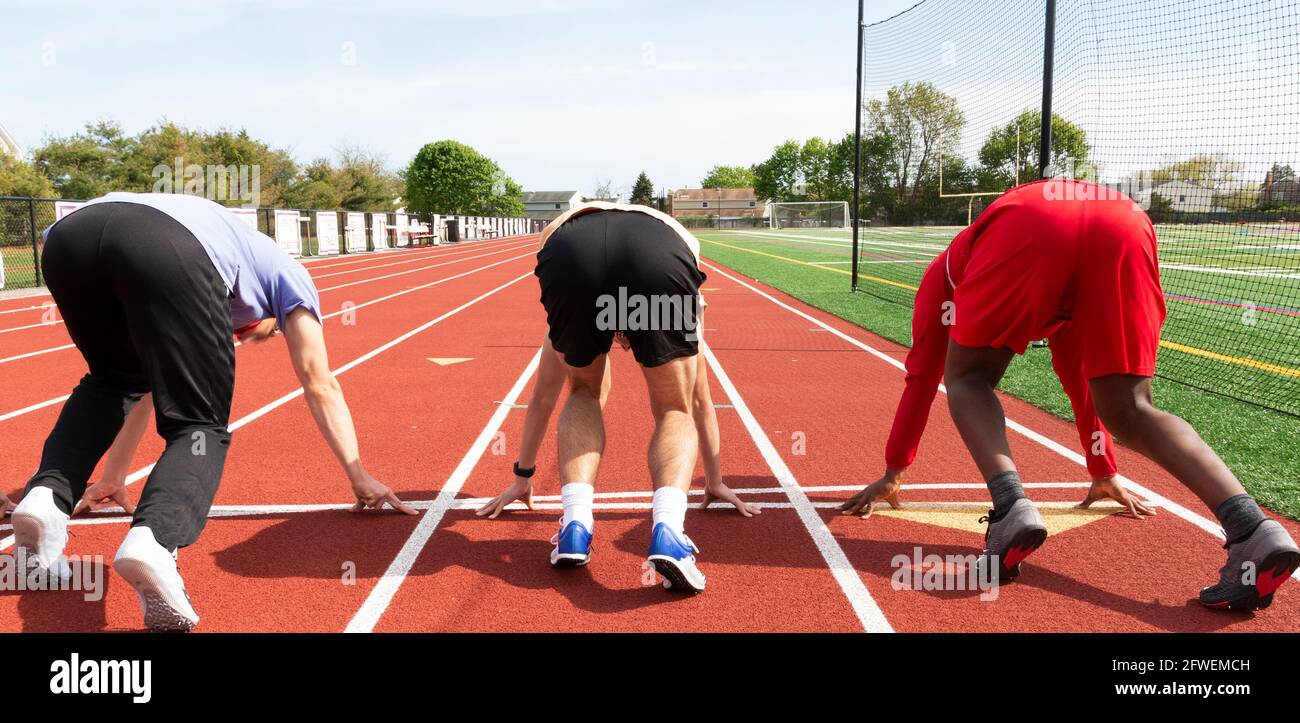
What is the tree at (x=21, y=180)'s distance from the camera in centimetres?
3519

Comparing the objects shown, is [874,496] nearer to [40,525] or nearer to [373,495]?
[373,495]

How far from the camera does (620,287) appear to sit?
293cm

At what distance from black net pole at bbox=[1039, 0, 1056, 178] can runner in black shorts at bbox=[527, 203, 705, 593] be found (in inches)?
271

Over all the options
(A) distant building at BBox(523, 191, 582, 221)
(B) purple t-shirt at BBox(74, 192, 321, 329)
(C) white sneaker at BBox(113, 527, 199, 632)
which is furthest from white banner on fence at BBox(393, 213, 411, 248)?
(A) distant building at BBox(523, 191, 582, 221)

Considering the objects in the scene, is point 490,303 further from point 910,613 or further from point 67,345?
point 910,613

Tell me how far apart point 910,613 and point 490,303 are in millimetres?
13436

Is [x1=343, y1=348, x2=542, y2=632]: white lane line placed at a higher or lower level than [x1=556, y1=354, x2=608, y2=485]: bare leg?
lower

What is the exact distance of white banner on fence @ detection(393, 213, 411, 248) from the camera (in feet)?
135

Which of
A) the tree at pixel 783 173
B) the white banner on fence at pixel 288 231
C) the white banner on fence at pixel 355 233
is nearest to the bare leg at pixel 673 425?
the white banner on fence at pixel 288 231

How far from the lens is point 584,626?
9.50ft

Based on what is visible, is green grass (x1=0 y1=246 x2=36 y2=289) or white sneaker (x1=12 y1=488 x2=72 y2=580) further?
green grass (x1=0 y1=246 x2=36 y2=289)

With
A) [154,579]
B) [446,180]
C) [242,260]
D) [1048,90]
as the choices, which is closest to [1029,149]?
[1048,90]

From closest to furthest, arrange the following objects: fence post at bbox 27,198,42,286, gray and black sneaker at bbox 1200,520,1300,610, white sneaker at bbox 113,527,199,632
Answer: white sneaker at bbox 113,527,199,632, gray and black sneaker at bbox 1200,520,1300,610, fence post at bbox 27,198,42,286

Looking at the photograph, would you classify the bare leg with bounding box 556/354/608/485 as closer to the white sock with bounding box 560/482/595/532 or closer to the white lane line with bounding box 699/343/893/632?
the white sock with bounding box 560/482/595/532
